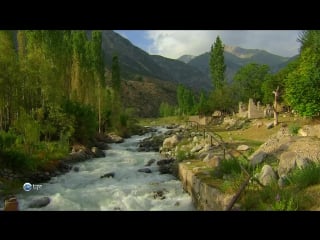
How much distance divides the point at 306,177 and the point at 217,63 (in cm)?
3954

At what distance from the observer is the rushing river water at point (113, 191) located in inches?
373

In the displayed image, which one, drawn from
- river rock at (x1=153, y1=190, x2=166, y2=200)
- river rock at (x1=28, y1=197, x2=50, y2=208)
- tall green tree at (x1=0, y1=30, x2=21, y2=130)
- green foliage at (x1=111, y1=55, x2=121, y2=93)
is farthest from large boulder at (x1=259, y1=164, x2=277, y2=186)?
green foliage at (x1=111, y1=55, x2=121, y2=93)

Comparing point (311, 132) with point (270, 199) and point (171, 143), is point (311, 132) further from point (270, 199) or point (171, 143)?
point (270, 199)

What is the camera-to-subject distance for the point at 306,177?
23.0ft

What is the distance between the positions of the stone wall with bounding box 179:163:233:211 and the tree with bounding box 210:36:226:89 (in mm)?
35469

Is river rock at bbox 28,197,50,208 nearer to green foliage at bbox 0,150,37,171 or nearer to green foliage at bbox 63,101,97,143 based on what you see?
green foliage at bbox 0,150,37,171

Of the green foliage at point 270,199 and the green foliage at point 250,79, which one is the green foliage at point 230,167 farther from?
the green foliage at point 250,79

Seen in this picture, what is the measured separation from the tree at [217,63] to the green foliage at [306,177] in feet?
129

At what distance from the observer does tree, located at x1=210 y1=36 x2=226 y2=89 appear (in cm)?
4559

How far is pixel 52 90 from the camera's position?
782 inches
